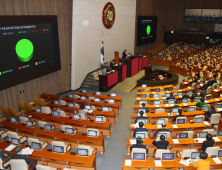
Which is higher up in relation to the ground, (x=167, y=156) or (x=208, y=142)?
(x=208, y=142)

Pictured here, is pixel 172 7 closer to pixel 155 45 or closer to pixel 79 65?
pixel 155 45

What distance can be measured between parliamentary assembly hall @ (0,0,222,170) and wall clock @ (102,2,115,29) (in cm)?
9

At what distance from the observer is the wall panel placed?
36.3ft

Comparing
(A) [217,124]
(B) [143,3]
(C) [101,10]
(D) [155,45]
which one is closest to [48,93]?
(C) [101,10]

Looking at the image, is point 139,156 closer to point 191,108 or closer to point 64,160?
point 64,160

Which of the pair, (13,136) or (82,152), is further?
(13,136)

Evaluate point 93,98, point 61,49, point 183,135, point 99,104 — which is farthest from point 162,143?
point 61,49

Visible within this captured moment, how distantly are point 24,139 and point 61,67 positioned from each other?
7304mm

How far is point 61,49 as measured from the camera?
570 inches

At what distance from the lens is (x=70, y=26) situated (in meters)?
15.0

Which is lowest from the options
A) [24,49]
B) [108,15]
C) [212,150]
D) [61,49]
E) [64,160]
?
[64,160]

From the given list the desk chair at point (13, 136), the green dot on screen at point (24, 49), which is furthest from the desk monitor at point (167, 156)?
the green dot on screen at point (24, 49)

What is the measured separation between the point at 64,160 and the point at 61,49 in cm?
940

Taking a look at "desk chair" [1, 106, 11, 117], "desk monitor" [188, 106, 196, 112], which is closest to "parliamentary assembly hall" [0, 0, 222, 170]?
"desk chair" [1, 106, 11, 117]
